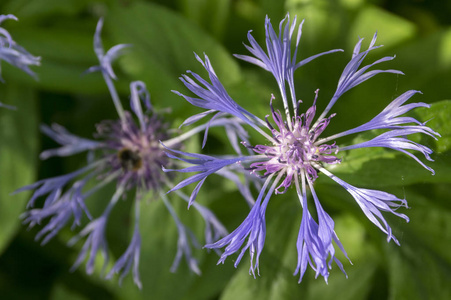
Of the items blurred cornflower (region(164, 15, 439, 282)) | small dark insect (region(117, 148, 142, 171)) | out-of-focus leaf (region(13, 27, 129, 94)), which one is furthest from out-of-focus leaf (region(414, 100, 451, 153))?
out-of-focus leaf (region(13, 27, 129, 94))

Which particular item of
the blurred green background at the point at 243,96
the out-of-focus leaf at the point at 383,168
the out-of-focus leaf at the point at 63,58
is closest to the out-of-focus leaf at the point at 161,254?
the blurred green background at the point at 243,96

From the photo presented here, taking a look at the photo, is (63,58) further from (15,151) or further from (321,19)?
(321,19)

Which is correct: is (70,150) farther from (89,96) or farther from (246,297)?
(246,297)

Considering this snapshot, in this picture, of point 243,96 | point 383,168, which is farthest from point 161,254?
point 383,168

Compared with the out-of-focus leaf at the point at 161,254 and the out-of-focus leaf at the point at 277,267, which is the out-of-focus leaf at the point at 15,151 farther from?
the out-of-focus leaf at the point at 277,267

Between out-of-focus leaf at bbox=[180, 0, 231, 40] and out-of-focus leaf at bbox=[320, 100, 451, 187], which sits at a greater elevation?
out-of-focus leaf at bbox=[180, 0, 231, 40]

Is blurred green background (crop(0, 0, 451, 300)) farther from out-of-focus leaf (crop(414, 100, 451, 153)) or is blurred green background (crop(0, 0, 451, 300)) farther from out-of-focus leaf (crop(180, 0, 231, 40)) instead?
out-of-focus leaf (crop(414, 100, 451, 153))
